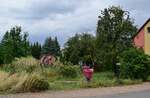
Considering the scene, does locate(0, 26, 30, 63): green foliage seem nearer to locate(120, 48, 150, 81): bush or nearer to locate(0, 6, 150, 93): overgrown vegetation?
locate(0, 6, 150, 93): overgrown vegetation

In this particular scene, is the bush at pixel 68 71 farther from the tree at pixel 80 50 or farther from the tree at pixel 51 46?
the tree at pixel 51 46

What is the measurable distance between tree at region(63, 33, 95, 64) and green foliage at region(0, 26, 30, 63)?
14.0 metres

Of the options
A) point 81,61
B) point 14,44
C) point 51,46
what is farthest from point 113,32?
point 51,46

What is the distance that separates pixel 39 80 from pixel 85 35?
55.0 metres

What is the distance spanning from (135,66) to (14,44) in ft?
79.4

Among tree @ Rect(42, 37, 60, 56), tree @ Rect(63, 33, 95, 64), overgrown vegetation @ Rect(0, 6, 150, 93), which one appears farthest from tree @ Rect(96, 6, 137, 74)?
tree @ Rect(42, 37, 60, 56)

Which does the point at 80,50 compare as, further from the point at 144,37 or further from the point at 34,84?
the point at 34,84

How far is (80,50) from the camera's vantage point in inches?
2840

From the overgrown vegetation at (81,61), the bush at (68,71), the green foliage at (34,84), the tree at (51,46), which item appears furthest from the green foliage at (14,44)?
the tree at (51,46)

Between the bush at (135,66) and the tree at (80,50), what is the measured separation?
32.4m

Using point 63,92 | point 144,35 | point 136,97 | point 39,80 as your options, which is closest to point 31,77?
point 39,80

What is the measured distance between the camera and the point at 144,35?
2744 inches

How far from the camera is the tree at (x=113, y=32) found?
48.2m

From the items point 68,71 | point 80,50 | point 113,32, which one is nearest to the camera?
point 68,71
